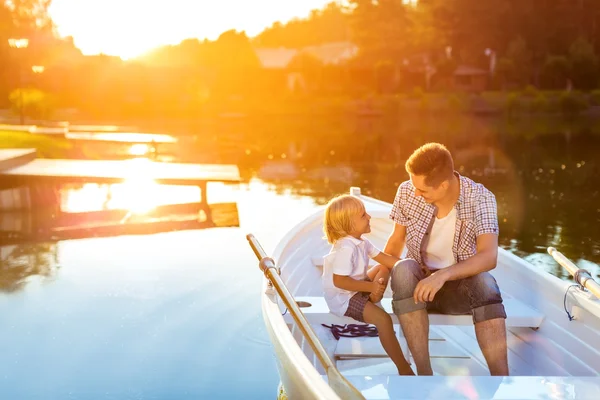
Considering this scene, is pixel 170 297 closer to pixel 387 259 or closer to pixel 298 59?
pixel 387 259

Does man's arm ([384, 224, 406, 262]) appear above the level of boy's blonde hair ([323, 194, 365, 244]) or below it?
below

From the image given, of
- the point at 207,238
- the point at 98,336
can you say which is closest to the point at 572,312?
the point at 98,336

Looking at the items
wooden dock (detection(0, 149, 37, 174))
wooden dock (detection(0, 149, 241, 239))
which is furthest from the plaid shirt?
wooden dock (detection(0, 149, 37, 174))

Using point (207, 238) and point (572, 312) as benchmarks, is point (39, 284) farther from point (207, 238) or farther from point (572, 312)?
point (572, 312)

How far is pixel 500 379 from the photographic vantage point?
12.2ft

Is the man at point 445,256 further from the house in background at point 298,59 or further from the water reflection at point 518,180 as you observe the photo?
the house in background at point 298,59

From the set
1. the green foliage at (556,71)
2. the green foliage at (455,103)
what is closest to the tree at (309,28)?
the green foliage at (556,71)

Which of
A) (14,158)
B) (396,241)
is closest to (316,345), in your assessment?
(396,241)

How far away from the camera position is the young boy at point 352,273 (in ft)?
14.5

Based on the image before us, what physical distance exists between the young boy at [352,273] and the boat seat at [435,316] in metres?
0.06

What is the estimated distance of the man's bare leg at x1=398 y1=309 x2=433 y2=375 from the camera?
419cm

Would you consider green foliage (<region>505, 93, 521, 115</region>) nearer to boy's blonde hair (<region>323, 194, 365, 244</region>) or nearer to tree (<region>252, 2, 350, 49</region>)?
boy's blonde hair (<region>323, 194, 365, 244</region>)

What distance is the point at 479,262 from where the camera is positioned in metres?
4.24

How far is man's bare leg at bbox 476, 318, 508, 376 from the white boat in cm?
24
